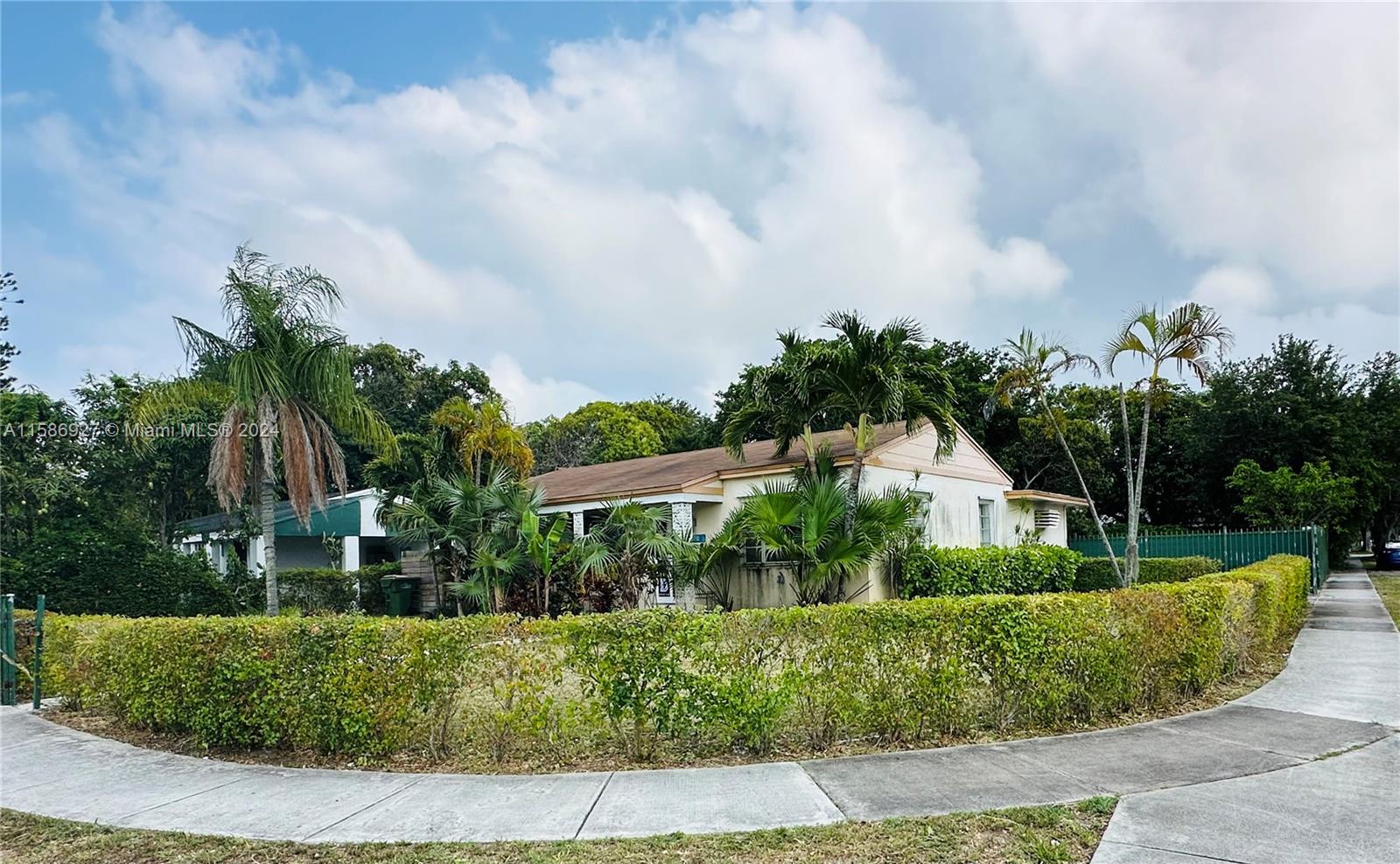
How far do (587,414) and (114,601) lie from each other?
84.9 feet

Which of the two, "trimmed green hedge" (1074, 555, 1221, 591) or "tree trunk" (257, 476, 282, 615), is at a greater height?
"tree trunk" (257, 476, 282, 615)

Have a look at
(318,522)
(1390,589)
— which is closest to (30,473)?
(318,522)

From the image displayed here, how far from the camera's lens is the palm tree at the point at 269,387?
11.0 m

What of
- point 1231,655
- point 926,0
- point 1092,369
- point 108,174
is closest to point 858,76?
point 926,0

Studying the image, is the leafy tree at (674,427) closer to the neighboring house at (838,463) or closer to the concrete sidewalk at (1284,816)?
the neighboring house at (838,463)

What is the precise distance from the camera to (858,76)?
492 inches

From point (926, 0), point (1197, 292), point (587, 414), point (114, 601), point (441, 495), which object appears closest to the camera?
point (926, 0)

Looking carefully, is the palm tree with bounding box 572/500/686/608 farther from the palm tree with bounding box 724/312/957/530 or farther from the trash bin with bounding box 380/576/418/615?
the trash bin with bounding box 380/576/418/615

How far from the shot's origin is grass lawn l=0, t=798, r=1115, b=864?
156 inches

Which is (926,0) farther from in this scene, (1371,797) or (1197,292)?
(1371,797)

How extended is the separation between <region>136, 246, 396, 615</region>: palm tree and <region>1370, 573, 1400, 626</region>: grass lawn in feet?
58.1

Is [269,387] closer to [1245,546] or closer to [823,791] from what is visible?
[823,791]

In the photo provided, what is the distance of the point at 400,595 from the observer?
736 inches

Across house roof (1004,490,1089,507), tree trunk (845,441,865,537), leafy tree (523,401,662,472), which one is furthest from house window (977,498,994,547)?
leafy tree (523,401,662,472)
